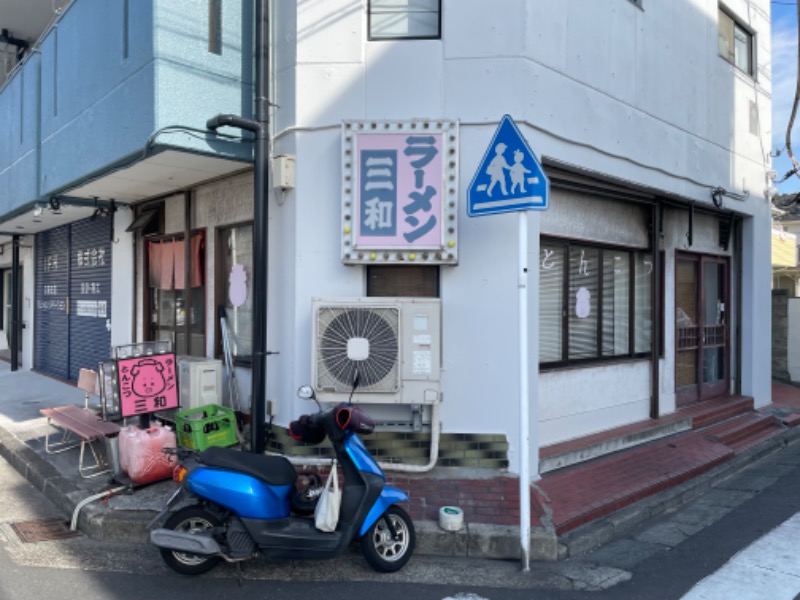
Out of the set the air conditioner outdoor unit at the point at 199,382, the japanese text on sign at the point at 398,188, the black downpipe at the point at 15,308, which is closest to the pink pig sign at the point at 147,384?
the air conditioner outdoor unit at the point at 199,382

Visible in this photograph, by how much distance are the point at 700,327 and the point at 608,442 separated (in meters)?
3.79

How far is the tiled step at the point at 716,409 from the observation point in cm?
869

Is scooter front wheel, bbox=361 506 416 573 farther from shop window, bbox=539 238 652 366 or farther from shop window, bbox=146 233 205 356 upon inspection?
shop window, bbox=146 233 205 356

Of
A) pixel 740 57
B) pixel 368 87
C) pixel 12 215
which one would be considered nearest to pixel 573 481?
pixel 368 87

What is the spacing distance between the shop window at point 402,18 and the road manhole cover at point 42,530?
5.45m

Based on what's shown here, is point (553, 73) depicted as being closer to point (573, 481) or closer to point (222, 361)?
point (573, 481)

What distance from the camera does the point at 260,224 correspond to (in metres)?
5.94

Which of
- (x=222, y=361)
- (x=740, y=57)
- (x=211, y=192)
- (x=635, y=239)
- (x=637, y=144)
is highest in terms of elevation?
(x=740, y=57)

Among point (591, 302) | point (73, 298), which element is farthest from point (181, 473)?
point (73, 298)

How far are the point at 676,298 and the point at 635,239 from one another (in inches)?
63.8

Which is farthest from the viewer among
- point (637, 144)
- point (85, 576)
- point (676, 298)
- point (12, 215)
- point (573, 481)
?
point (12, 215)

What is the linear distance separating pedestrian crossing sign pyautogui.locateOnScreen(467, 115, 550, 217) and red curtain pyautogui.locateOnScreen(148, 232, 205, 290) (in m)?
4.53

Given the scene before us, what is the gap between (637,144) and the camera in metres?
7.33

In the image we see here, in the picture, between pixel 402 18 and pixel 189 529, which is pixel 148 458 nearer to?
pixel 189 529
